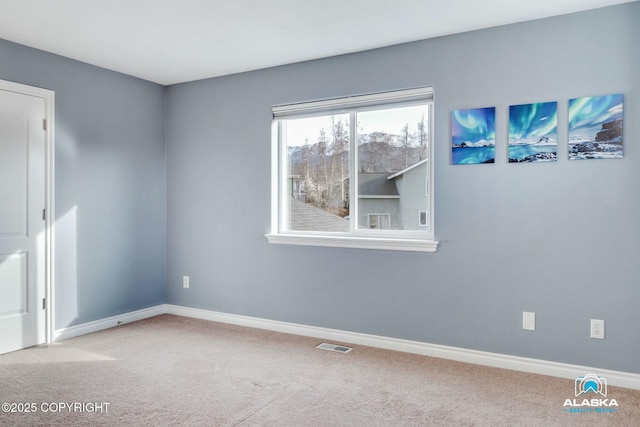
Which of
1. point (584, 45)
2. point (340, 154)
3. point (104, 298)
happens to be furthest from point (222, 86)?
point (584, 45)

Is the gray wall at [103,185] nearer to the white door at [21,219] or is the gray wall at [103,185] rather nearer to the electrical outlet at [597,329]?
the white door at [21,219]

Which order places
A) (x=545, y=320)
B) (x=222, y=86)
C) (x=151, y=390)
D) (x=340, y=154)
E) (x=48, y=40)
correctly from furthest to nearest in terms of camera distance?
(x=222, y=86)
(x=340, y=154)
(x=48, y=40)
(x=545, y=320)
(x=151, y=390)

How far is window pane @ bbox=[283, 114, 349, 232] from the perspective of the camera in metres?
3.89

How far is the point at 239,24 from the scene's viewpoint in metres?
3.10

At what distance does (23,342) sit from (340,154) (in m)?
2.96

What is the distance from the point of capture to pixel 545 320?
118 inches

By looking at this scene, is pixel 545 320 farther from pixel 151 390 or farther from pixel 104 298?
pixel 104 298

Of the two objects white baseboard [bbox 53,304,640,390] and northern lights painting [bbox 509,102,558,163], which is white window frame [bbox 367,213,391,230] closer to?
white baseboard [bbox 53,304,640,390]
